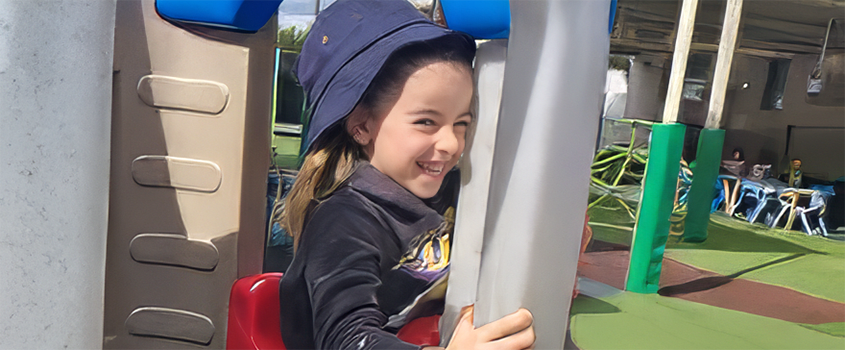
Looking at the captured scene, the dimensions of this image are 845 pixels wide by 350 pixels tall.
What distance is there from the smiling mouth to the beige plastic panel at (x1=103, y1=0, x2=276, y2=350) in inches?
12.9

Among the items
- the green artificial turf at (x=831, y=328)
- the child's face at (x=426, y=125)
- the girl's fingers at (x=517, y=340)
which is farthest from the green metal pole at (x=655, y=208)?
the girl's fingers at (x=517, y=340)

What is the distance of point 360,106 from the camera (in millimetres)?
951

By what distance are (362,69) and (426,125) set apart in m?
0.15

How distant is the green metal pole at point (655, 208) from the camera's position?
2346 mm

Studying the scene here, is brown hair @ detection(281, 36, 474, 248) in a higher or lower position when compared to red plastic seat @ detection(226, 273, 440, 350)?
higher

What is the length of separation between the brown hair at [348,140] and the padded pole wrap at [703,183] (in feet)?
5.41

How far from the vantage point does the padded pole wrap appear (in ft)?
7.11

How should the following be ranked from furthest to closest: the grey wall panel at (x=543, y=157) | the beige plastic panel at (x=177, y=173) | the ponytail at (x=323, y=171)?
the beige plastic panel at (x=177, y=173)
the ponytail at (x=323, y=171)
the grey wall panel at (x=543, y=157)

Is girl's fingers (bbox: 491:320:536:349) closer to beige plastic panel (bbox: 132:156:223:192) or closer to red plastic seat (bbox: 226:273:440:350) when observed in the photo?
red plastic seat (bbox: 226:273:440:350)

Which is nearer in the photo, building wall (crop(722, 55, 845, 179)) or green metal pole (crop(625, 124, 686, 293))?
building wall (crop(722, 55, 845, 179))

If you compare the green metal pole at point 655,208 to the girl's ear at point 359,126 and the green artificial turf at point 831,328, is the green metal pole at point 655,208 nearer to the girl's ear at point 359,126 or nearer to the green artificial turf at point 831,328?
the green artificial turf at point 831,328

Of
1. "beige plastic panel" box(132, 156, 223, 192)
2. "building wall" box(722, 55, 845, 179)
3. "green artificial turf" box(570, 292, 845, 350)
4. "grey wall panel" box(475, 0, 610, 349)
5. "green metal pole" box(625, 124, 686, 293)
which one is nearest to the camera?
"grey wall panel" box(475, 0, 610, 349)

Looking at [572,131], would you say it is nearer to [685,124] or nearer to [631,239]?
[685,124]

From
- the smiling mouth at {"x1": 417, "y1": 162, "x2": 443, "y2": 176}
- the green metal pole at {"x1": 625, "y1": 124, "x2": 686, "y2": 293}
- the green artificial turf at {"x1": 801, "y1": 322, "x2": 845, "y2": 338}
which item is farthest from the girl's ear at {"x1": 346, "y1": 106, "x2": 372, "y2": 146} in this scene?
the green artificial turf at {"x1": 801, "y1": 322, "x2": 845, "y2": 338}
